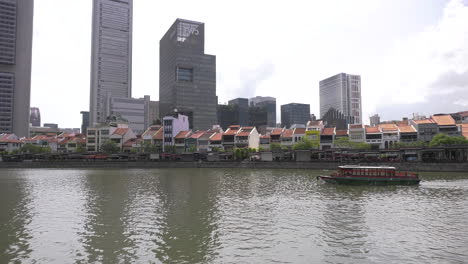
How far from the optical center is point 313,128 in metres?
106

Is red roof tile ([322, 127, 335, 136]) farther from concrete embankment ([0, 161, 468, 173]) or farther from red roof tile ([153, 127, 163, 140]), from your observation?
red roof tile ([153, 127, 163, 140])

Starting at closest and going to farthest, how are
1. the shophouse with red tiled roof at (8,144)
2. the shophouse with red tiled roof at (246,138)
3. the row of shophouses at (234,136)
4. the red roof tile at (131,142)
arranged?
the row of shophouses at (234,136) < the shophouse with red tiled roof at (246,138) < the red roof tile at (131,142) < the shophouse with red tiled roof at (8,144)

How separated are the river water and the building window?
153529mm

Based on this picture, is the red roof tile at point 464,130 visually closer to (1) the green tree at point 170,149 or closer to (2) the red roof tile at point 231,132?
(2) the red roof tile at point 231,132

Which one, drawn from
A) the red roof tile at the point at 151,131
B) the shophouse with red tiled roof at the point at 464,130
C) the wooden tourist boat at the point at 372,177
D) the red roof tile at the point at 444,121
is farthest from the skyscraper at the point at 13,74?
the shophouse with red tiled roof at the point at 464,130

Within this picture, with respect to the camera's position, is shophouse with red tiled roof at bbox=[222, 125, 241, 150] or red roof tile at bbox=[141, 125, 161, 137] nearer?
shophouse with red tiled roof at bbox=[222, 125, 241, 150]

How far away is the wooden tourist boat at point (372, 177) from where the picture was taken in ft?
150

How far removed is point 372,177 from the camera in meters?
46.2

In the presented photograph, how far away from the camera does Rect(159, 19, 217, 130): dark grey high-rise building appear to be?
181750mm

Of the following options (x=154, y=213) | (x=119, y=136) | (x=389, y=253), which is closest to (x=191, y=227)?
(x=154, y=213)

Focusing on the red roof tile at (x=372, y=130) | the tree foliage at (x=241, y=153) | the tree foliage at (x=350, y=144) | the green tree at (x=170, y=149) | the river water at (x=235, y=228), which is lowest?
the river water at (x=235, y=228)

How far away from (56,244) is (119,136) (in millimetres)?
110733

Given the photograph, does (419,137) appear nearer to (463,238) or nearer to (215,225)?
(463,238)

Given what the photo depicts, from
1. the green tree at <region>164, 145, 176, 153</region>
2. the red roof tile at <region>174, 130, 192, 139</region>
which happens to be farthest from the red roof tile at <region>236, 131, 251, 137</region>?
the green tree at <region>164, 145, 176, 153</region>
